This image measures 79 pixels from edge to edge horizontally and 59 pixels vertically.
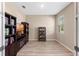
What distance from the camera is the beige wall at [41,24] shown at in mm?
10258

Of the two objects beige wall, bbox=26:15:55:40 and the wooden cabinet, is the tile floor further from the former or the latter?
beige wall, bbox=26:15:55:40

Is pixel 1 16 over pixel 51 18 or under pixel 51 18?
under

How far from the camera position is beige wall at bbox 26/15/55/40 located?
10.3 metres

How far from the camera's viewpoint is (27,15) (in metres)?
10.1

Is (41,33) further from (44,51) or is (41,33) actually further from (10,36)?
(10,36)

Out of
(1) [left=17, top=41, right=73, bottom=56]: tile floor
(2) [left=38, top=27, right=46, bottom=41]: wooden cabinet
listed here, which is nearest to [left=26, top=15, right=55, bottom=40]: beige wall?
(2) [left=38, top=27, right=46, bottom=41]: wooden cabinet

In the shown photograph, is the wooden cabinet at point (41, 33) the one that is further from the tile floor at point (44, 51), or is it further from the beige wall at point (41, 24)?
the tile floor at point (44, 51)

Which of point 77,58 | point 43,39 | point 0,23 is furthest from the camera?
point 43,39

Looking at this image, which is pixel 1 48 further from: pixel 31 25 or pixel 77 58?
pixel 31 25

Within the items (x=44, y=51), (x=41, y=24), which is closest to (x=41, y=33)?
(x=41, y=24)

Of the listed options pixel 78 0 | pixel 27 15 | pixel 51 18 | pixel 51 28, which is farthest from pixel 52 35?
pixel 78 0

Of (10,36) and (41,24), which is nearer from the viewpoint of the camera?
(10,36)

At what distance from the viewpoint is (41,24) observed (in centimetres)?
1031

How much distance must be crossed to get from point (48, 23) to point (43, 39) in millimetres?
1554
